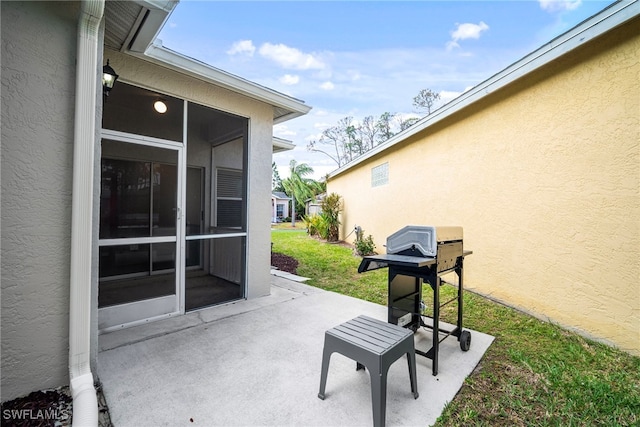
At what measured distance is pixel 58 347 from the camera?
2244mm

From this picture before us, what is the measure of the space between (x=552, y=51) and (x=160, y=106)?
5.55 meters

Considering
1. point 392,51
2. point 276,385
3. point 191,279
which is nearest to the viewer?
point 276,385

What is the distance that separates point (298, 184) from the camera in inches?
1053

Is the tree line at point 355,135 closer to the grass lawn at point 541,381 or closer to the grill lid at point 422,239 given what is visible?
the grass lawn at point 541,381

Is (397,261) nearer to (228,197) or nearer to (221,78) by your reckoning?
(221,78)

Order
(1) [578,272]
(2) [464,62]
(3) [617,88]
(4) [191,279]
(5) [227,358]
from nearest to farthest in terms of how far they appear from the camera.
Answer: (5) [227,358] → (3) [617,88] → (1) [578,272] → (4) [191,279] → (2) [464,62]

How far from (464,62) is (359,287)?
884 centimetres

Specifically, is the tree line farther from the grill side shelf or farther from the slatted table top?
the slatted table top

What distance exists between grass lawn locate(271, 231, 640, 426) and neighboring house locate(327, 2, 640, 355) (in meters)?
0.43

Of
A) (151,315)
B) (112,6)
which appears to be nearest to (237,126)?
(112,6)

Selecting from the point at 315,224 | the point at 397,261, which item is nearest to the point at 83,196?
the point at 397,261

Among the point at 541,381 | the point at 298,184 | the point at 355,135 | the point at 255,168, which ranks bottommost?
the point at 541,381

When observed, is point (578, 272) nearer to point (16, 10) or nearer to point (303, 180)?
point (16, 10)

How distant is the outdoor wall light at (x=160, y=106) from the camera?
385 centimetres
